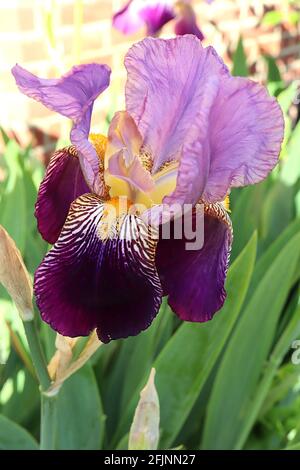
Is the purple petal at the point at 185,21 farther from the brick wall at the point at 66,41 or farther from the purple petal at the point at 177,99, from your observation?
the purple petal at the point at 177,99

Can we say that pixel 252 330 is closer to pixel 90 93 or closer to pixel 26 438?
pixel 26 438

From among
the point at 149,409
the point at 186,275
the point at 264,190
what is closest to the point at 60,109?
the point at 186,275

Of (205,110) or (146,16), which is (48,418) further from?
(146,16)

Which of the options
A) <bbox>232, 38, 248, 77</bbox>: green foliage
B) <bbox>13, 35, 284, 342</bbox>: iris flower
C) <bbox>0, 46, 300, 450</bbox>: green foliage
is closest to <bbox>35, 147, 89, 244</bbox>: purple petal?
<bbox>13, 35, 284, 342</bbox>: iris flower

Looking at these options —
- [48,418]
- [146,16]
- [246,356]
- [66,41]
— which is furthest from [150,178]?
[66,41]

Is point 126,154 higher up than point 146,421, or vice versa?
point 126,154

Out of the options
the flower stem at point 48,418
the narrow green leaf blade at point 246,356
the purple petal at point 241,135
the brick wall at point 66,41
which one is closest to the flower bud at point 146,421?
the flower stem at point 48,418
